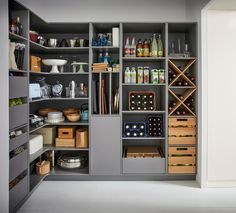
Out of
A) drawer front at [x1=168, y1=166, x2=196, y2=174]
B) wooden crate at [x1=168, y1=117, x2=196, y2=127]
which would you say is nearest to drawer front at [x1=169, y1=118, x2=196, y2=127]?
wooden crate at [x1=168, y1=117, x2=196, y2=127]

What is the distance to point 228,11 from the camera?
362 cm

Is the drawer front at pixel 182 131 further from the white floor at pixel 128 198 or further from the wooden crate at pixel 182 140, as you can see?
the white floor at pixel 128 198

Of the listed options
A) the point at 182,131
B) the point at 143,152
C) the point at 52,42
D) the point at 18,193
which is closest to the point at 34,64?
the point at 52,42

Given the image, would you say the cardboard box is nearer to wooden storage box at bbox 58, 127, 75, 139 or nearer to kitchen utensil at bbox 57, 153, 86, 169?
wooden storage box at bbox 58, 127, 75, 139

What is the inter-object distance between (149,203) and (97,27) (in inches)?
91.0

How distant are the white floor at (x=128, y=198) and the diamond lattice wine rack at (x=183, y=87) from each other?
0.92 metres

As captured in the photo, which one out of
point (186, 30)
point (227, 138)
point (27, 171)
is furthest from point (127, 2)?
point (27, 171)

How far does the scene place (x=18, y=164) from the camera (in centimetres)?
292

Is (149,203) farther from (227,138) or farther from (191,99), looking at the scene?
(191,99)

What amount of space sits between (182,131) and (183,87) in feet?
1.82

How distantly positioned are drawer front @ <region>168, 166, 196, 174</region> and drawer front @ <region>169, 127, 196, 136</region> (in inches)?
16.5

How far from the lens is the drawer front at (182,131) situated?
3893 millimetres

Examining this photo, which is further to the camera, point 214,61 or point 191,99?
point 191,99

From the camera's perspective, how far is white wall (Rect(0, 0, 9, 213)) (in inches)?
98.2
